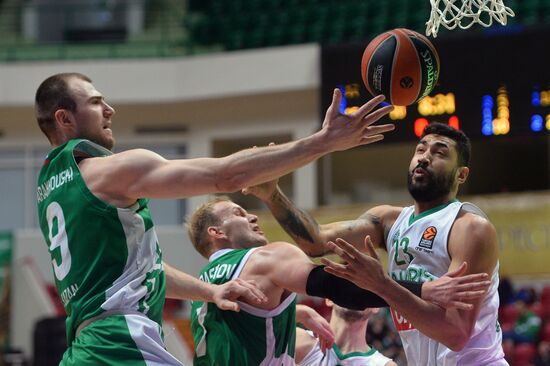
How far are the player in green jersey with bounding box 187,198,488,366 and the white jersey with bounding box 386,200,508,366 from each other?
537 millimetres

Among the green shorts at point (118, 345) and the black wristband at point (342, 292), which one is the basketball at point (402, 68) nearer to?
the black wristband at point (342, 292)

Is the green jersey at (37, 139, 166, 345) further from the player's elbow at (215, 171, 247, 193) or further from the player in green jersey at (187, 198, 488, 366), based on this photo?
the player in green jersey at (187, 198, 488, 366)

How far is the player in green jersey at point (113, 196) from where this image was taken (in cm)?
388

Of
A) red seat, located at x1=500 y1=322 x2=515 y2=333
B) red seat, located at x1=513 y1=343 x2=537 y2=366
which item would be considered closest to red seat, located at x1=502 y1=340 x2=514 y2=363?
red seat, located at x1=513 y1=343 x2=537 y2=366

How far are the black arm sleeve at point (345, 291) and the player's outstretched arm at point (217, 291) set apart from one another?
1.03 ft

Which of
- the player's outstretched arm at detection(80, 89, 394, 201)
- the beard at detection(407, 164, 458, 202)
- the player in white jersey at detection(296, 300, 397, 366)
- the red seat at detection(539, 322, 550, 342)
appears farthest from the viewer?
the red seat at detection(539, 322, 550, 342)

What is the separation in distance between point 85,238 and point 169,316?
11285mm

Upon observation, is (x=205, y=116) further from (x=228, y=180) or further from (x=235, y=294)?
(x=228, y=180)

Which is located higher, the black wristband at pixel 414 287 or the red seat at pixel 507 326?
the black wristband at pixel 414 287

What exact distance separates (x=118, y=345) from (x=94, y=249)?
372 millimetres

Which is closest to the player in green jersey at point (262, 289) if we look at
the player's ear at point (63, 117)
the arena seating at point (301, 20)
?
the player's ear at point (63, 117)

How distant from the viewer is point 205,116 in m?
16.3

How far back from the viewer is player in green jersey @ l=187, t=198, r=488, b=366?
4.36m

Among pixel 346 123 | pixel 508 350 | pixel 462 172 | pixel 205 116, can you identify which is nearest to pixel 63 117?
pixel 346 123
